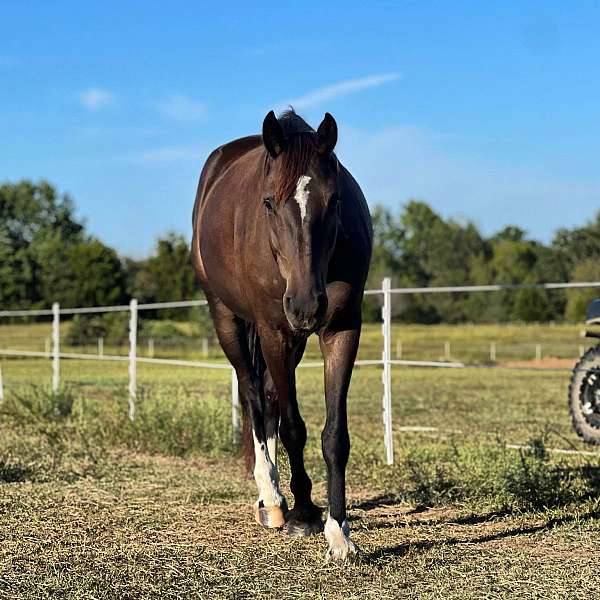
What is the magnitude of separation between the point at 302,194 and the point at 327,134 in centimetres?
39

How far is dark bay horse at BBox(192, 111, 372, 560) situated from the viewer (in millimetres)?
4008

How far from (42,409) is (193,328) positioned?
32.5 m

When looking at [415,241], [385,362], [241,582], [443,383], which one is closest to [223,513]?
[241,582]

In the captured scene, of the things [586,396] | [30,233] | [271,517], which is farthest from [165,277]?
[271,517]

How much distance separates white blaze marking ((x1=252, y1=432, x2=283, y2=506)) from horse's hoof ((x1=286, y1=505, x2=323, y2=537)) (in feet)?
1.27

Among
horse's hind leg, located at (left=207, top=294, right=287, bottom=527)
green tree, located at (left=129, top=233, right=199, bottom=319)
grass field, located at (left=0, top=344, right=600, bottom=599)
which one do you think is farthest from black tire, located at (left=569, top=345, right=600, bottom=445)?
green tree, located at (left=129, top=233, right=199, bottom=319)

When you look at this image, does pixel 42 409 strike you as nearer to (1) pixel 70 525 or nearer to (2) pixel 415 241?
(1) pixel 70 525

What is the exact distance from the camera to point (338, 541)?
13.8ft

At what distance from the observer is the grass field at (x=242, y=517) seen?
3.85m

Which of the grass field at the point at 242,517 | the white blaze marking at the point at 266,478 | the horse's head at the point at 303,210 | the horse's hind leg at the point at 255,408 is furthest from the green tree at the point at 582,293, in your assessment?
the horse's head at the point at 303,210

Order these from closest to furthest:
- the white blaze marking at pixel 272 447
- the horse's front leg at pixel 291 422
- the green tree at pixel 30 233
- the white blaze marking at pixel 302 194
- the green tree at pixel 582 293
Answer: the white blaze marking at pixel 302 194
the horse's front leg at pixel 291 422
the white blaze marking at pixel 272 447
the green tree at pixel 582 293
the green tree at pixel 30 233

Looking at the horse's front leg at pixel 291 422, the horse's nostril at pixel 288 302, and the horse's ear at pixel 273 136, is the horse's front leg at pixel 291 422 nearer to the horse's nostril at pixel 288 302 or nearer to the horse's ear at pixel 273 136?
the horse's nostril at pixel 288 302

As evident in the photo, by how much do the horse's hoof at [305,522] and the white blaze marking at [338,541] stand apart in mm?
595

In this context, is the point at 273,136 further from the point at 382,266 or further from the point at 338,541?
the point at 382,266
